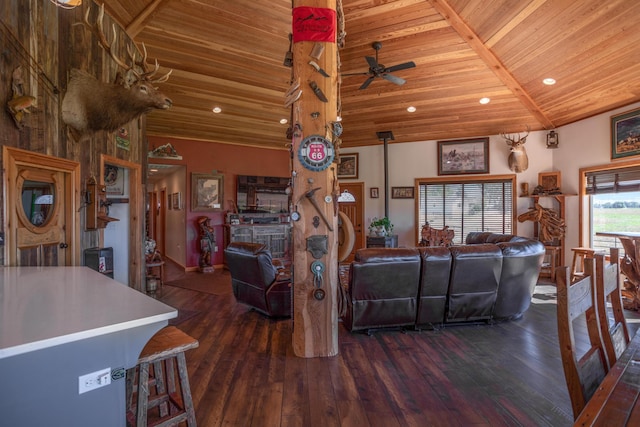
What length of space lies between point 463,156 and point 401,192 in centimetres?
151

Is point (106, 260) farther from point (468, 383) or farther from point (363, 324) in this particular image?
point (468, 383)

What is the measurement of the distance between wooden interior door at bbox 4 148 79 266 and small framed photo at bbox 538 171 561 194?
7299 millimetres

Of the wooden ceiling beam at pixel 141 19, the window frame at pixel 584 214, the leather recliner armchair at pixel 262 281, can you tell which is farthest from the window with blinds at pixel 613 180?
the wooden ceiling beam at pixel 141 19

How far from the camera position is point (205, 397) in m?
2.18

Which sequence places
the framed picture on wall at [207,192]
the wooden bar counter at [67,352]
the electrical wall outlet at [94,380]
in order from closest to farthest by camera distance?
1. the wooden bar counter at [67,352]
2. the electrical wall outlet at [94,380]
3. the framed picture on wall at [207,192]

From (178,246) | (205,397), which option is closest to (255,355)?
A: (205,397)

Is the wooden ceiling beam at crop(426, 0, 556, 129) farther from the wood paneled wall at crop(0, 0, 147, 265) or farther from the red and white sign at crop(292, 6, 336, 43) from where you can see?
the wood paneled wall at crop(0, 0, 147, 265)

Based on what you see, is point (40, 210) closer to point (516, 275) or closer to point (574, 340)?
point (574, 340)

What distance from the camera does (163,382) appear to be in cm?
187

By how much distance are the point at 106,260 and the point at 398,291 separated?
121 inches

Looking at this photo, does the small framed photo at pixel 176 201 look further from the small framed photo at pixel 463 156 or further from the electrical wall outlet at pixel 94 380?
the electrical wall outlet at pixel 94 380

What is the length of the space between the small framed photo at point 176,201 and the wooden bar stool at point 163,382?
5.76m

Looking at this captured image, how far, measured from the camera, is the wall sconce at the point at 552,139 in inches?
237

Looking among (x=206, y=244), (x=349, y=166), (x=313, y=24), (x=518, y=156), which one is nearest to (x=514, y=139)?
(x=518, y=156)
